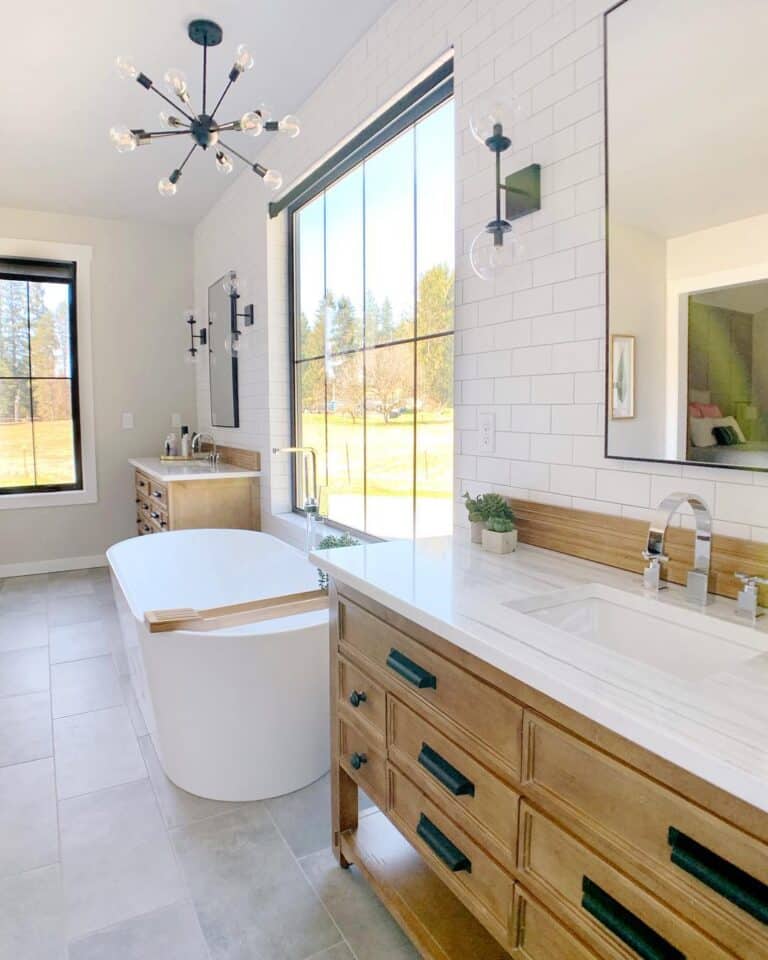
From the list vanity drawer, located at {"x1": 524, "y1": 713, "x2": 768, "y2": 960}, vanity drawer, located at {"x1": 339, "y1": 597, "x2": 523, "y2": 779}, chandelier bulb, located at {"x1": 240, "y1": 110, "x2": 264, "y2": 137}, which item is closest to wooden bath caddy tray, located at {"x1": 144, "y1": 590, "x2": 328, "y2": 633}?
vanity drawer, located at {"x1": 339, "y1": 597, "x2": 523, "y2": 779}

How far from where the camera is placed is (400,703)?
145 centimetres

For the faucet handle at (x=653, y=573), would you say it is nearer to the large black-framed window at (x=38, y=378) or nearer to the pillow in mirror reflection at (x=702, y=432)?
the pillow in mirror reflection at (x=702, y=432)

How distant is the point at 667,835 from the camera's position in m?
0.83

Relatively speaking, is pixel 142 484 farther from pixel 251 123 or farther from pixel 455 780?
pixel 455 780

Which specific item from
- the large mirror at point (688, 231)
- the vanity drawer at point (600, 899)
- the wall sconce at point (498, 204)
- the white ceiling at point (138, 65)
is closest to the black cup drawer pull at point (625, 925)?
the vanity drawer at point (600, 899)

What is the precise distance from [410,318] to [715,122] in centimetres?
151

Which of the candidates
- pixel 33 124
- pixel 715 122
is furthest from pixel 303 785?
pixel 33 124

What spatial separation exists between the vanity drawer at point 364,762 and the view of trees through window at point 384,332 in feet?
3.22

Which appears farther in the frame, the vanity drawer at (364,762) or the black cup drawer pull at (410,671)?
the vanity drawer at (364,762)

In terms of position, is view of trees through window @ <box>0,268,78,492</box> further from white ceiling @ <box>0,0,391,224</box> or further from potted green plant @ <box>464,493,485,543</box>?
potted green plant @ <box>464,493,485,543</box>

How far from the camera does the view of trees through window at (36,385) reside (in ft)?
16.3

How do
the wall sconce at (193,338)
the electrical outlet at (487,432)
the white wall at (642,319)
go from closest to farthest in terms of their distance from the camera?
the white wall at (642,319)
the electrical outlet at (487,432)
the wall sconce at (193,338)

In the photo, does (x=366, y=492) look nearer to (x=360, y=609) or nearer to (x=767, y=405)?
(x=360, y=609)

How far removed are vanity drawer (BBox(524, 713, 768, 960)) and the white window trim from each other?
198 inches
